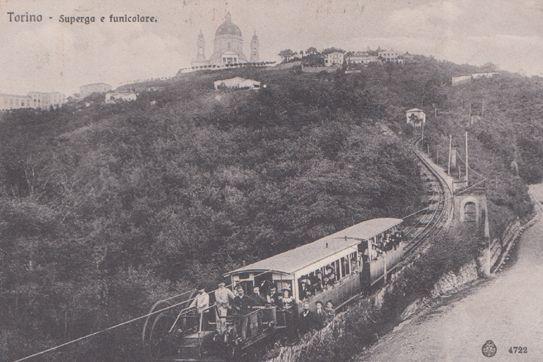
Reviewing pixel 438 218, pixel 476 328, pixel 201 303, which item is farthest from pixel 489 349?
pixel 438 218

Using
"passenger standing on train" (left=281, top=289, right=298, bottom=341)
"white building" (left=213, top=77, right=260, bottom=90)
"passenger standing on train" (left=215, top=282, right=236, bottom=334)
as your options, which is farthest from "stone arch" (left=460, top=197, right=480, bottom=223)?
"white building" (left=213, top=77, right=260, bottom=90)

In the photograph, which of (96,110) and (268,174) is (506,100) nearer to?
(268,174)

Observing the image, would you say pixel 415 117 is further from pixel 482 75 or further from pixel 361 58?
pixel 361 58

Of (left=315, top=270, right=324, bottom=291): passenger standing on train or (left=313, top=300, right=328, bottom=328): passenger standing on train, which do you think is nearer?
(left=313, top=300, right=328, bottom=328): passenger standing on train

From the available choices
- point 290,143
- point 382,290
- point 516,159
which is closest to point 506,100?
point 516,159

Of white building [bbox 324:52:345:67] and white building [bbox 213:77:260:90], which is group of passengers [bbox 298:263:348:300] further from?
white building [bbox 213:77:260:90]

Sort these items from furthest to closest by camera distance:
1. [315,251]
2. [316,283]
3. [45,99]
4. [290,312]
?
[45,99]
[315,251]
[316,283]
[290,312]

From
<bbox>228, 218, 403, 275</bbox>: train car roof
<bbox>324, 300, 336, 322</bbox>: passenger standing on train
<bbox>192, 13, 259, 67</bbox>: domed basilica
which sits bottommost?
<bbox>324, 300, 336, 322</bbox>: passenger standing on train

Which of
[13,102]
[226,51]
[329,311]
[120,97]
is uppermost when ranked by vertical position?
[226,51]
